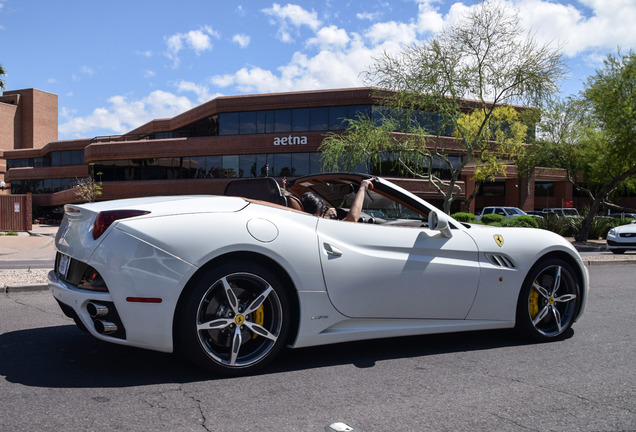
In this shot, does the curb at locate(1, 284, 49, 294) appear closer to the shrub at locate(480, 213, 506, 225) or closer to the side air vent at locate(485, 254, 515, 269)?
the side air vent at locate(485, 254, 515, 269)

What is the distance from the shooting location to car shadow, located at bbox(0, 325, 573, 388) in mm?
3566

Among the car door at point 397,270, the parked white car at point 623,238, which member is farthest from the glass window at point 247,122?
the car door at point 397,270

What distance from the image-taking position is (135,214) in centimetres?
357

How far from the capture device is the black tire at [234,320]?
348 centimetres

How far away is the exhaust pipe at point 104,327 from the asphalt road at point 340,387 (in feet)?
1.10

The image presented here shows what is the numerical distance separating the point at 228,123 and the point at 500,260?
43335 millimetres

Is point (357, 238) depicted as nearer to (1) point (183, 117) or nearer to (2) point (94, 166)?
(1) point (183, 117)

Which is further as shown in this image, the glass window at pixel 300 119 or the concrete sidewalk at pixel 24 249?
the glass window at pixel 300 119

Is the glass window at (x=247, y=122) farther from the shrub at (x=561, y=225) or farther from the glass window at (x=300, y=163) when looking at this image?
the shrub at (x=561, y=225)

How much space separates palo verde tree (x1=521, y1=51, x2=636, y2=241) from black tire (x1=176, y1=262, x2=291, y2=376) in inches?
953

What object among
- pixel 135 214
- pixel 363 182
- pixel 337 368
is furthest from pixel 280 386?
pixel 363 182

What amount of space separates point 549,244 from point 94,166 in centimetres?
5282

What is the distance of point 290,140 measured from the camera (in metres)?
43.5

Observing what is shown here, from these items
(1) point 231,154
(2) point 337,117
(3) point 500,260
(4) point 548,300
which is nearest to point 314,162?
(2) point 337,117
